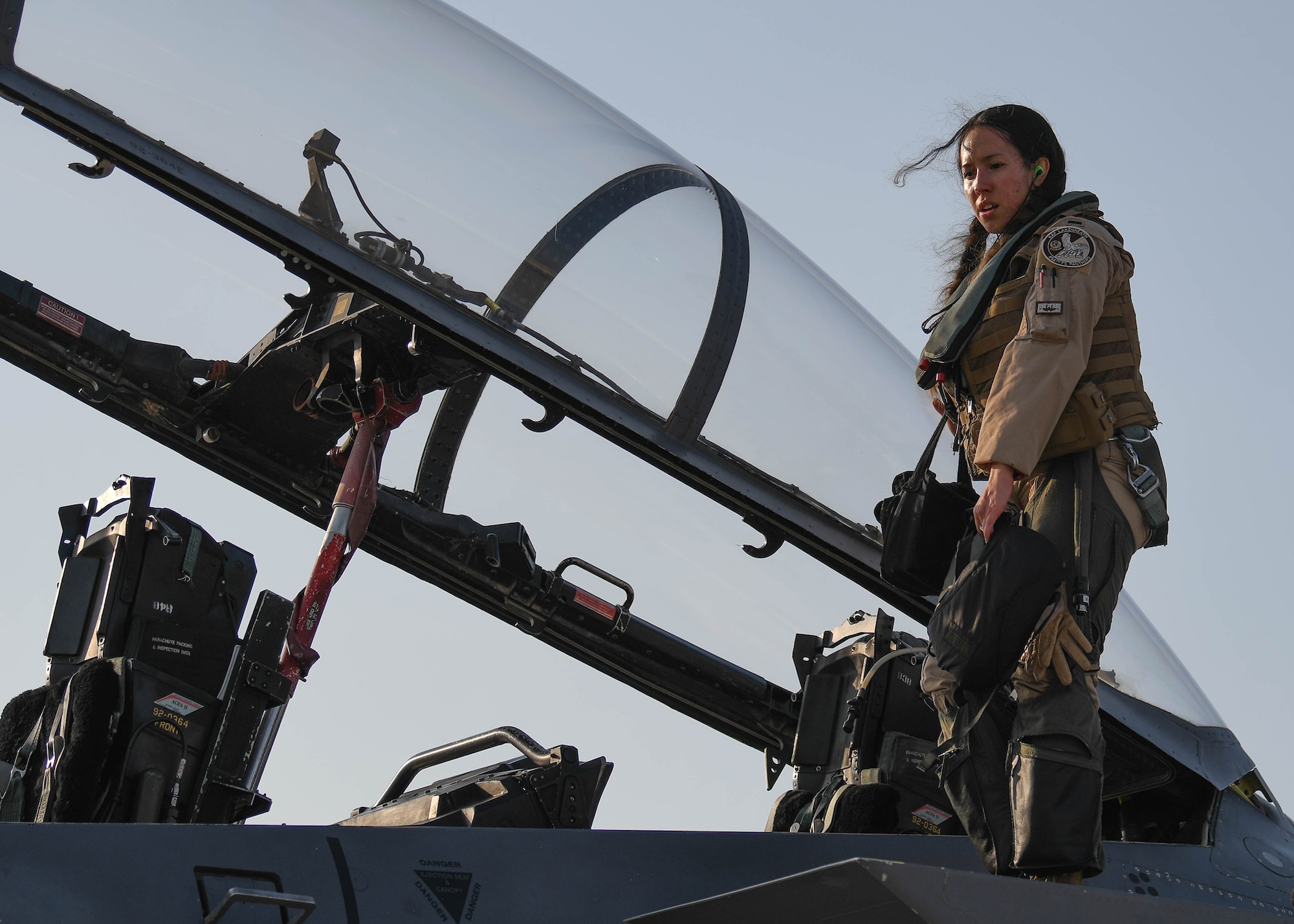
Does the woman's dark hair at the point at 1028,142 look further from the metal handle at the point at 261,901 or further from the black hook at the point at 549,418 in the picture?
the metal handle at the point at 261,901

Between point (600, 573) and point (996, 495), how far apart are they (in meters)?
1.68

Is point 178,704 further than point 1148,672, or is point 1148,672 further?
point 1148,672

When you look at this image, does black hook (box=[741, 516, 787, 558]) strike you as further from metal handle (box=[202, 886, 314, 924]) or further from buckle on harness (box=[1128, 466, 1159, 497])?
metal handle (box=[202, 886, 314, 924])

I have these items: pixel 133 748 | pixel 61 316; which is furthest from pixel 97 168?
pixel 133 748

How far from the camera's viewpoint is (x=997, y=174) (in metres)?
2.85

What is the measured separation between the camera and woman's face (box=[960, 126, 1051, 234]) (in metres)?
A: 2.84

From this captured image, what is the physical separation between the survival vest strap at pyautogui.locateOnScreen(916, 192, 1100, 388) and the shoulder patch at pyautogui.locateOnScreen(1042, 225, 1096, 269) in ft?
0.32

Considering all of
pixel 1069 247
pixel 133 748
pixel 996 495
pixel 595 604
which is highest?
pixel 1069 247

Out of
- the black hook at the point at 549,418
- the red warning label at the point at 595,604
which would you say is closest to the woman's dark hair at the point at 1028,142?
the black hook at the point at 549,418

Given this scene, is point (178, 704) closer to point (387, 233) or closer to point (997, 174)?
point (387, 233)

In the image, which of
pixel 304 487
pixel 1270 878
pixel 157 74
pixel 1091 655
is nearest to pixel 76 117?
pixel 157 74

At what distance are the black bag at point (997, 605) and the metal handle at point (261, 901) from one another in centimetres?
114

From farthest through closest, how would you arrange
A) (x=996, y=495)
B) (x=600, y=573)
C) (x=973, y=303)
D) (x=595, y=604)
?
(x=595, y=604) → (x=600, y=573) → (x=973, y=303) → (x=996, y=495)

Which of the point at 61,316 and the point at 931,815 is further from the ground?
the point at 61,316
